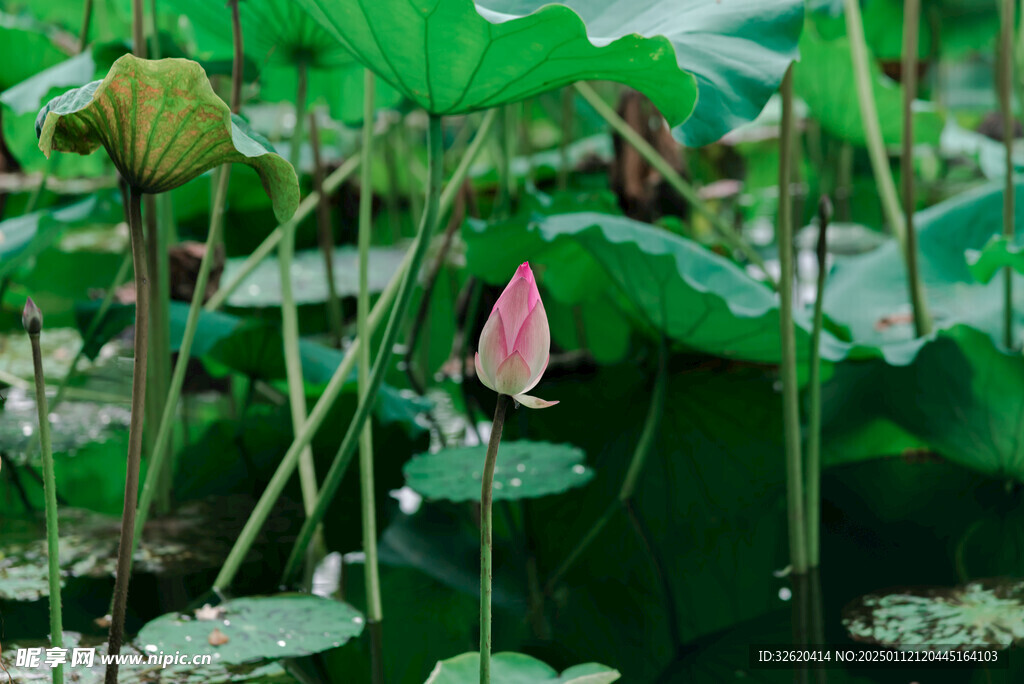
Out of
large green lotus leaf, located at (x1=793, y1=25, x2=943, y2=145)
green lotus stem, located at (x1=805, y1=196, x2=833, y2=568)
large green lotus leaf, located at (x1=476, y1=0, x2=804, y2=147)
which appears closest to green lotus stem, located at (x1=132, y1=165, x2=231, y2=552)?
large green lotus leaf, located at (x1=476, y1=0, x2=804, y2=147)

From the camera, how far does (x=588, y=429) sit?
1.43 m

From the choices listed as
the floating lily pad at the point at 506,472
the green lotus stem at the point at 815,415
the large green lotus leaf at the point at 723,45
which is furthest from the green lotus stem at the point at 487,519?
the floating lily pad at the point at 506,472

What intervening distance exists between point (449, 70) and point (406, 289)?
179mm

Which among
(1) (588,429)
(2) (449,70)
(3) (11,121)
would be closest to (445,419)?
(1) (588,429)

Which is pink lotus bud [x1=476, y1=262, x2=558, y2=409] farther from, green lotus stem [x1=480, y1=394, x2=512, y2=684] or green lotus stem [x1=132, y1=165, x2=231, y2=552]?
green lotus stem [x1=132, y1=165, x2=231, y2=552]

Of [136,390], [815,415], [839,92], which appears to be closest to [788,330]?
[815,415]

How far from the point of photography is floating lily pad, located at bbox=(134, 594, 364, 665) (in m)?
0.72

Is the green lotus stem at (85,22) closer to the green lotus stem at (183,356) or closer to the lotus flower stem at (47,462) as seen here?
the green lotus stem at (183,356)

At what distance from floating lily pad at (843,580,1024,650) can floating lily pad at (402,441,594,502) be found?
39 cm

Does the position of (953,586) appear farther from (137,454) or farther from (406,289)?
(137,454)

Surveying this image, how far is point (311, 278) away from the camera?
2066 mm

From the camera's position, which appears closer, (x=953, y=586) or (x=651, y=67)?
(x=651, y=67)

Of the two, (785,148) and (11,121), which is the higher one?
(11,121)

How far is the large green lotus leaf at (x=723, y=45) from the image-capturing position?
725 millimetres
